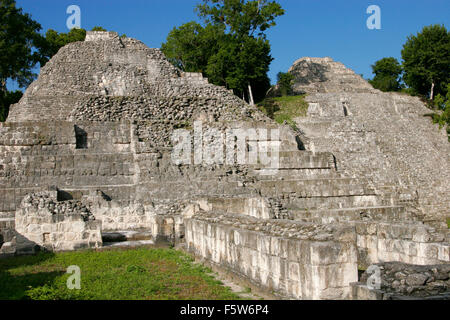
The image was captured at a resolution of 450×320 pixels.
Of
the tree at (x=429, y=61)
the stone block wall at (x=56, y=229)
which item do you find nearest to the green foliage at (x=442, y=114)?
the tree at (x=429, y=61)

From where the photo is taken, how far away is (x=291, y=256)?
767cm

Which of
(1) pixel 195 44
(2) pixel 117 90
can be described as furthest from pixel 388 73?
(2) pixel 117 90

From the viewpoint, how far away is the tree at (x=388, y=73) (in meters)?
58.8

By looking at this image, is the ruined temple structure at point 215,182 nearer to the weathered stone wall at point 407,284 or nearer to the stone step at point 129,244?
the weathered stone wall at point 407,284

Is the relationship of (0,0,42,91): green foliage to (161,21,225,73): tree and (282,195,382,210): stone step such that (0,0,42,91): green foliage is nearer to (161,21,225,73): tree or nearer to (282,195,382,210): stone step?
(161,21,225,73): tree

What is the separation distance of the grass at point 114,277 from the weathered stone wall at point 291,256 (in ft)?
2.04

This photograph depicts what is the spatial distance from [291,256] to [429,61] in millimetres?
47096

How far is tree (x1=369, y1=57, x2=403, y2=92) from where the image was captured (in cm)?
5881

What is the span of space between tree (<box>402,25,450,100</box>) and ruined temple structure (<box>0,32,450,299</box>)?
12.4 meters

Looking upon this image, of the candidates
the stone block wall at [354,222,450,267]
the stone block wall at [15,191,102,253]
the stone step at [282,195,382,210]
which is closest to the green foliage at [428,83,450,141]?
the stone step at [282,195,382,210]
